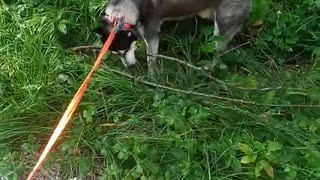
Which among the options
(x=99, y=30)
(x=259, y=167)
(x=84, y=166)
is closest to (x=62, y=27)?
(x=99, y=30)

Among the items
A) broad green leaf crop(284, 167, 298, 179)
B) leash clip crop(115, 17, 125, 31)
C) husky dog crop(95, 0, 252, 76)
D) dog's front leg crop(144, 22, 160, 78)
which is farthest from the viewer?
dog's front leg crop(144, 22, 160, 78)

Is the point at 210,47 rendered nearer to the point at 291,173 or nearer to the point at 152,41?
the point at 152,41

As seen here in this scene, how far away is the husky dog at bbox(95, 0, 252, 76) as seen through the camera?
425 cm

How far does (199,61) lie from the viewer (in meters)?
4.57

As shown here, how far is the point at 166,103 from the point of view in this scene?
3.94 meters

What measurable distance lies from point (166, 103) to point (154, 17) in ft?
2.39

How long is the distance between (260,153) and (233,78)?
69 cm

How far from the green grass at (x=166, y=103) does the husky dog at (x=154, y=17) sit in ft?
0.43

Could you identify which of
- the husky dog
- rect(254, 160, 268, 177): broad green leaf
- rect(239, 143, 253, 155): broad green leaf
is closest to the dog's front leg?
the husky dog

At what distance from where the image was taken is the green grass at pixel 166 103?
11.7 feet

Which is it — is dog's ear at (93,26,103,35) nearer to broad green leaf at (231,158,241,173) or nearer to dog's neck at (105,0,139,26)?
dog's neck at (105,0,139,26)

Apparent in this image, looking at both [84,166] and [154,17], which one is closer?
[84,166]

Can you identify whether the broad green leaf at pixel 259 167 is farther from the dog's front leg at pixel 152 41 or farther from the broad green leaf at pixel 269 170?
the dog's front leg at pixel 152 41

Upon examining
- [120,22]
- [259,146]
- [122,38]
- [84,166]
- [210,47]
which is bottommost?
[84,166]
